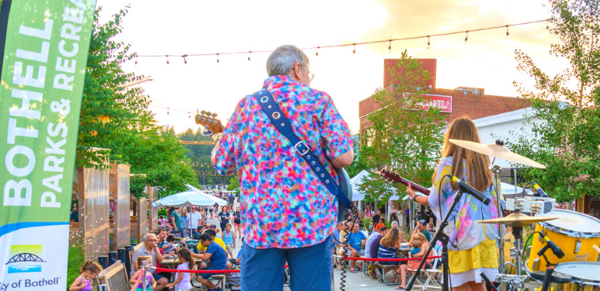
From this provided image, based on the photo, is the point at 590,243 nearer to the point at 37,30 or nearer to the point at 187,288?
the point at 37,30

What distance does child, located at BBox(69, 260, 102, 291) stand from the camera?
730 cm

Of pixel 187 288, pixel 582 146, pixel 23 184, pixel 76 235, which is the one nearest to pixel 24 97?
pixel 23 184

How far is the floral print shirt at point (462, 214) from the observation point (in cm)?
368

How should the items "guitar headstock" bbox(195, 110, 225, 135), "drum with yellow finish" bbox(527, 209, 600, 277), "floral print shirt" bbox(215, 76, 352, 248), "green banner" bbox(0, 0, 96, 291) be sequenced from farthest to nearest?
"drum with yellow finish" bbox(527, 209, 600, 277) → "green banner" bbox(0, 0, 96, 291) → "guitar headstock" bbox(195, 110, 225, 135) → "floral print shirt" bbox(215, 76, 352, 248)

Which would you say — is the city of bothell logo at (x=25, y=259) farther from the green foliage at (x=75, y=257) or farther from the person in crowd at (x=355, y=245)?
the person in crowd at (x=355, y=245)

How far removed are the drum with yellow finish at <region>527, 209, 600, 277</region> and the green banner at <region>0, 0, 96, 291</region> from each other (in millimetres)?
4763

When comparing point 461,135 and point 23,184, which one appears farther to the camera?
point 23,184

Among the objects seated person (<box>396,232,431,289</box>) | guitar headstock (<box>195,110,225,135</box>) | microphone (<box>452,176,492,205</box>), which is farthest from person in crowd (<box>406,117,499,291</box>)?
seated person (<box>396,232,431,289</box>)

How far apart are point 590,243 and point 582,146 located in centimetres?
1138

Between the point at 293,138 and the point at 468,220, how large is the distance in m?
1.96

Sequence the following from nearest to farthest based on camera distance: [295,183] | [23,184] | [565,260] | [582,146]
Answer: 1. [295,183]
2. [23,184]
3. [565,260]
4. [582,146]

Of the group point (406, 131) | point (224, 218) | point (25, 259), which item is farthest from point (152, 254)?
point (224, 218)

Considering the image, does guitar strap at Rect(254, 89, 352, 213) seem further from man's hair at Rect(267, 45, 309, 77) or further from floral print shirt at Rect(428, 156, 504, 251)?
floral print shirt at Rect(428, 156, 504, 251)

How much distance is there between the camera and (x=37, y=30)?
4457 millimetres
